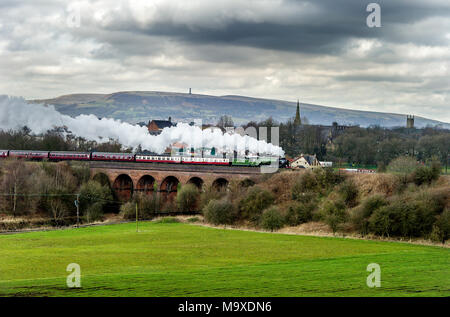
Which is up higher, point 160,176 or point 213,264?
point 160,176

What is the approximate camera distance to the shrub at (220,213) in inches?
1945

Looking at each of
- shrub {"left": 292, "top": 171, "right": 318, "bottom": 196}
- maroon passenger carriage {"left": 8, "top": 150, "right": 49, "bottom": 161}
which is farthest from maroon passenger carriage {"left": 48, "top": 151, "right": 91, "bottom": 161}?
shrub {"left": 292, "top": 171, "right": 318, "bottom": 196}

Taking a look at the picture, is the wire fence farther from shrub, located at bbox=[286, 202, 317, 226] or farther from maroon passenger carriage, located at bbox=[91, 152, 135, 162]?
shrub, located at bbox=[286, 202, 317, 226]

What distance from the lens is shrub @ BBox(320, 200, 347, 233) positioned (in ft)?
139

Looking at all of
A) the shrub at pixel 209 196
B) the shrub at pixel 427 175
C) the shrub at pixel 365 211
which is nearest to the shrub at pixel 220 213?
the shrub at pixel 209 196

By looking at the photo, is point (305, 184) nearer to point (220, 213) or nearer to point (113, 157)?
point (220, 213)

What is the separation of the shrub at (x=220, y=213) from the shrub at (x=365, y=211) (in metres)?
12.1

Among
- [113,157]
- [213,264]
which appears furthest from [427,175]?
[113,157]

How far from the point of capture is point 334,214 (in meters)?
42.9

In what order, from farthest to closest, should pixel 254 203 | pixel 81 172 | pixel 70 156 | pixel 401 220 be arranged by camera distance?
pixel 70 156, pixel 81 172, pixel 254 203, pixel 401 220

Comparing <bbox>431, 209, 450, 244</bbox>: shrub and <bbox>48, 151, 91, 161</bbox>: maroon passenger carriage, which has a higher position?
<bbox>48, 151, 91, 161</bbox>: maroon passenger carriage

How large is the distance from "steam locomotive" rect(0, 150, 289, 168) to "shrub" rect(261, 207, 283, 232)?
1491 centimetres

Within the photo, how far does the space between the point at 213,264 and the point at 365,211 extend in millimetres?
16534
